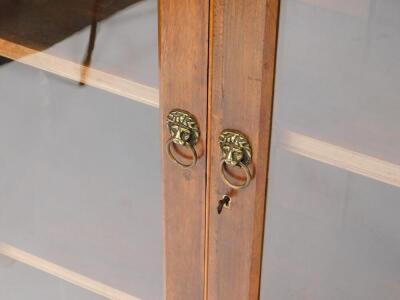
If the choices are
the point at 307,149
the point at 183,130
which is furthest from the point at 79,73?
the point at 307,149

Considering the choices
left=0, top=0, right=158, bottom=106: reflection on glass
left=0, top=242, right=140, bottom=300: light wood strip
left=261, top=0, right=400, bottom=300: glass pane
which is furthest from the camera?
left=0, top=242, right=140, bottom=300: light wood strip

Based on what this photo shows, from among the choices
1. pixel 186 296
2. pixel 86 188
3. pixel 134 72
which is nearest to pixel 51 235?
pixel 86 188

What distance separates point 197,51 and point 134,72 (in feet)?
0.39

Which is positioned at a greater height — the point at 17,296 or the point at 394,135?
the point at 394,135

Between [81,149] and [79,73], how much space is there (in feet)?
0.41

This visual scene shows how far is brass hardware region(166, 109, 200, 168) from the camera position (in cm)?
95

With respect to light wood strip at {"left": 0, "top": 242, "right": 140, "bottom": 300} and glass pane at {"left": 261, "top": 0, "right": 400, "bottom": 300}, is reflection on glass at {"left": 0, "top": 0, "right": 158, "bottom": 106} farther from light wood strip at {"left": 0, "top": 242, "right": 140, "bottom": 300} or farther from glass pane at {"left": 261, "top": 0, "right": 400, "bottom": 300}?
light wood strip at {"left": 0, "top": 242, "right": 140, "bottom": 300}

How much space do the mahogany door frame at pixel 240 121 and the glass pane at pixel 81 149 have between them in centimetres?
9

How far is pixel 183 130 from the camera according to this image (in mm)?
957

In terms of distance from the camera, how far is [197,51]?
35.1 inches

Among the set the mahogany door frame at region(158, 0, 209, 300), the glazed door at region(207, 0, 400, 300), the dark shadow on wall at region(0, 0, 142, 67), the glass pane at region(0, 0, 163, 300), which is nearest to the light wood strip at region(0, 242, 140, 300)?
the glass pane at region(0, 0, 163, 300)

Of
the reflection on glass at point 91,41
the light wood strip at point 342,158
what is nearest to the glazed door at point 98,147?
the reflection on glass at point 91,41

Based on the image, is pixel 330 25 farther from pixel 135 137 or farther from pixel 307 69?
pixel 135 137

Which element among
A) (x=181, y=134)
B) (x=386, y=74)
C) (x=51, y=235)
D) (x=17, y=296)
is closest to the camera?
(x=386, y=74)
